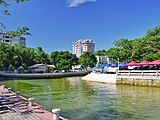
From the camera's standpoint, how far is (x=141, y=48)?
217 feet

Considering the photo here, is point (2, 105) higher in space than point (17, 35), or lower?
lower

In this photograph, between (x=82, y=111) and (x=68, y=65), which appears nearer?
(x=82, y=111)

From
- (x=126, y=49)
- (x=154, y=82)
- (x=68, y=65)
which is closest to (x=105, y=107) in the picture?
(x=154, y=82)

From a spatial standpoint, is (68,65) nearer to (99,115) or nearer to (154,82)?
(154,82)

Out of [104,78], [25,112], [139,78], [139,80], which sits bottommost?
[25,112]

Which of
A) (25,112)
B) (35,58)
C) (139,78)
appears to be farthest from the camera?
(35,58)

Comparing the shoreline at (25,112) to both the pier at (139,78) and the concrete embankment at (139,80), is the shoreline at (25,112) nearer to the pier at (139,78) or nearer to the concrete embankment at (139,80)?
the concrete embankment at (139,80)

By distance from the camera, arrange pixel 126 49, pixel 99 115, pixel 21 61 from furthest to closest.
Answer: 1. pixel 21 61
2. pixel 126 49
3. pixel 99 115

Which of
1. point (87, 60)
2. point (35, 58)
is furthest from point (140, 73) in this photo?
point (87, 60)

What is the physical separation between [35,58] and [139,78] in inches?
3036

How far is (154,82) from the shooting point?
3984cm

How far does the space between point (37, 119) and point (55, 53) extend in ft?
346

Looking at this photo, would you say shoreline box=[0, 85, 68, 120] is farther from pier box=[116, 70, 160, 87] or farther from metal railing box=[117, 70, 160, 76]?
metal railing box=[117, 70, 160, 76]

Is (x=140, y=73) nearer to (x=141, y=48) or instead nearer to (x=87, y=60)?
(x=141, y=48)
